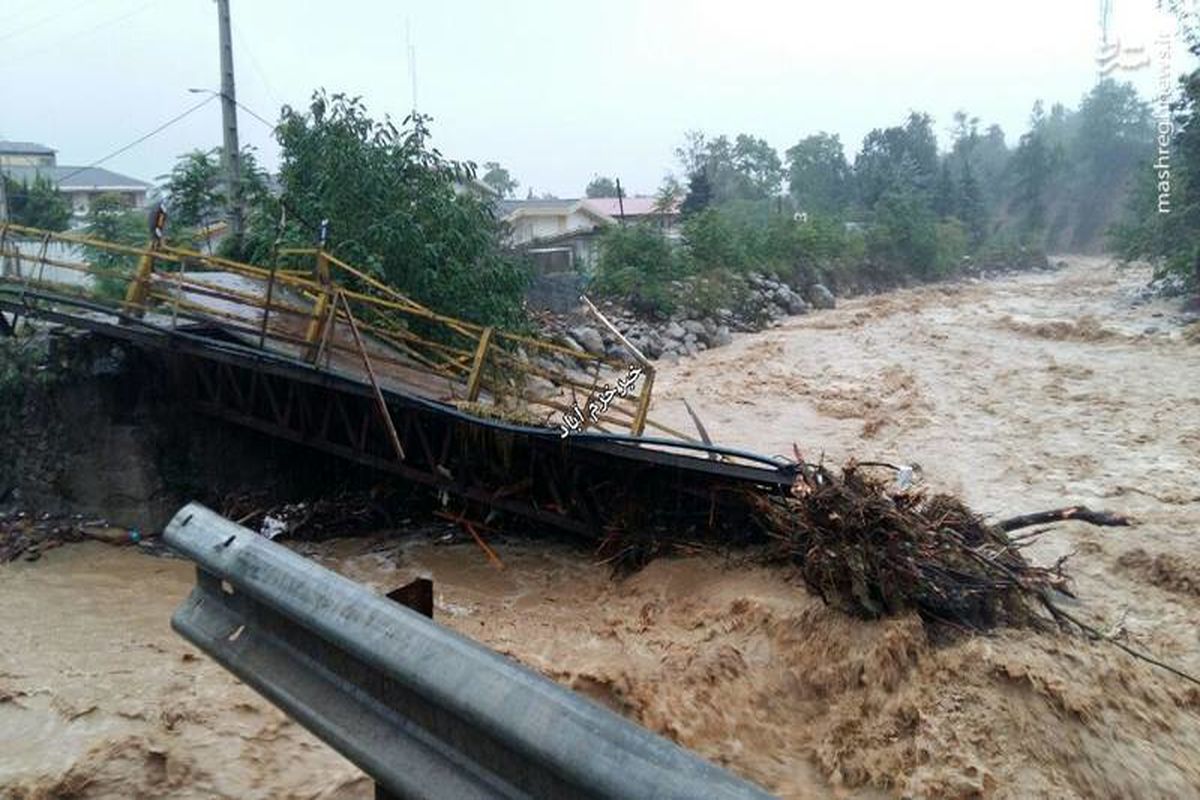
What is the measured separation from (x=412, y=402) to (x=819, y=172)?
193 ft

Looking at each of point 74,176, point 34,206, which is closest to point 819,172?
point 74,176

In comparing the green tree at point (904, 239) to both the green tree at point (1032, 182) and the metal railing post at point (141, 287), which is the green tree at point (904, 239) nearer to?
the green tree at point (1032, 182)

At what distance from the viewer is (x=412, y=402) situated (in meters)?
8.08

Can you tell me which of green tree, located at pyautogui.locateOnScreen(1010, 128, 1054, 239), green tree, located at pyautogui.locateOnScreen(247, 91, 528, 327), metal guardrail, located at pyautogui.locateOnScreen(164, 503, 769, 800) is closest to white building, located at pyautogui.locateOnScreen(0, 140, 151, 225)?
green tree, located at pyautogui.locateOnScreen(247, 91, 528, 327)

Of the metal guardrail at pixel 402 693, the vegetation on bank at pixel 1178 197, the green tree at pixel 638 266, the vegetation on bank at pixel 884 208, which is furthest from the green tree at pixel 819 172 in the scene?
the metal guardrail at pixel 402 693

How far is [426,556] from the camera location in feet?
29.2

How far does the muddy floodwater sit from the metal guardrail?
5.21 ft

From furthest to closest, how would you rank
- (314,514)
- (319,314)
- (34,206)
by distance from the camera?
1. (34,206)
2. (314,514)
3. (319,314)

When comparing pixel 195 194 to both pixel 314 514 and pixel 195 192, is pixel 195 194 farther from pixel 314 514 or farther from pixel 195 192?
pixel 314 514

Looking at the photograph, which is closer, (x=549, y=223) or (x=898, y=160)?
(x=549, y=223)

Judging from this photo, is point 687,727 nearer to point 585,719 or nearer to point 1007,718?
point 1007,718

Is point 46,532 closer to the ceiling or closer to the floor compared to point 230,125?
closer to the floor

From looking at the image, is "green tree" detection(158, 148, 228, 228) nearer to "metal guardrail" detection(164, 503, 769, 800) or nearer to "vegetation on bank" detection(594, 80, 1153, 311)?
"vegetation on bank" detection(594, 80, 1153, 311)

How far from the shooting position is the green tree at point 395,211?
1270cm
